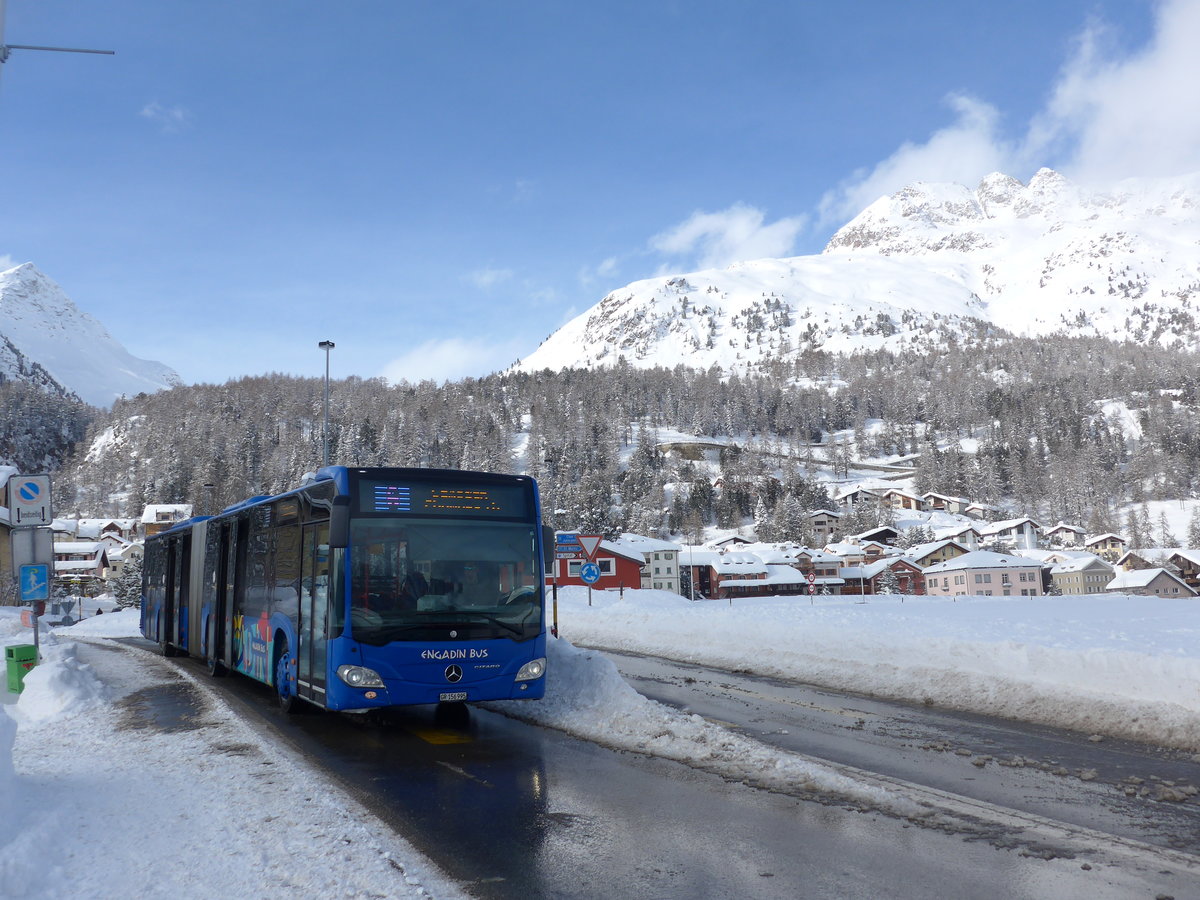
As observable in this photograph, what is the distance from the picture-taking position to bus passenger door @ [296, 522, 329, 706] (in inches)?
399

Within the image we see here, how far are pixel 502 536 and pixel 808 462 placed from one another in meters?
195

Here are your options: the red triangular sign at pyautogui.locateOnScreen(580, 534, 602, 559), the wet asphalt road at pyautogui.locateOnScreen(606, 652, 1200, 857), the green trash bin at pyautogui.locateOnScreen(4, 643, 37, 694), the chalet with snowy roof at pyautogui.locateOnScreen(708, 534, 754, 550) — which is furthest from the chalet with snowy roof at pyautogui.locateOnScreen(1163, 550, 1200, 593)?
the green trash bin at pyautogui.locateOnScreen(4, 643, 37, 694)

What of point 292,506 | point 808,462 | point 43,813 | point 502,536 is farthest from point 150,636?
point 808,462

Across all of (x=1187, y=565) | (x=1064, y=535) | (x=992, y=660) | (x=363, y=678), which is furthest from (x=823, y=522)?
(x=363, y=678)

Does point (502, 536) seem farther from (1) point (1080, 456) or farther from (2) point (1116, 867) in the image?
(1) point (1080, 456)

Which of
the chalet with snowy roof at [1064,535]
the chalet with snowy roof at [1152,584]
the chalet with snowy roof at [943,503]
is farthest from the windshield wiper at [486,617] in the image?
the chalet with snowy roof at [943,503]

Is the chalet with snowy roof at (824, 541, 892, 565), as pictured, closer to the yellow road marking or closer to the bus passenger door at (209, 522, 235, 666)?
the bus passenger door at (209, 522, 235, 666)

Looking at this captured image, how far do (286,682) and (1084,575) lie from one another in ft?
360

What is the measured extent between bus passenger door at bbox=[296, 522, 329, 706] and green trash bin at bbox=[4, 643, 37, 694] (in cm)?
677

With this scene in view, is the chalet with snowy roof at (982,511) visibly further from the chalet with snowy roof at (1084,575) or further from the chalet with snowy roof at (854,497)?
the chalet with snowy roof at (1084,575)

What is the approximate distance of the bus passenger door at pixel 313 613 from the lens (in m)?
10.1

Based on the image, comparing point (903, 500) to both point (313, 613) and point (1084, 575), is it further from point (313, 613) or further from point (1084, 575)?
point (313, 613)

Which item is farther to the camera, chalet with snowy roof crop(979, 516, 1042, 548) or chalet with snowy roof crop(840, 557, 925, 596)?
chalet with snowy roof crop(979, 516, 1042, 548)

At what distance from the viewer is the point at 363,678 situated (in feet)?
31.2
